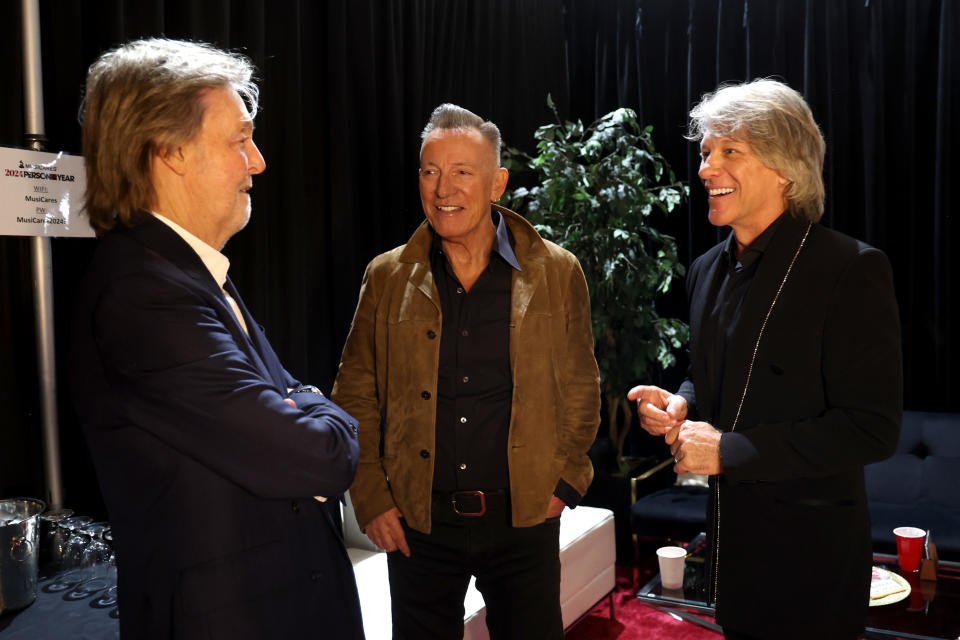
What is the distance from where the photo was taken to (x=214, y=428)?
Result: 3.73 ft

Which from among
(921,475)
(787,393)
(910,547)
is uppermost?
(787,393)

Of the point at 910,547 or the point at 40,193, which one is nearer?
the point at 40,193

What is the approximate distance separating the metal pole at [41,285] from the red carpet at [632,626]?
211 cm

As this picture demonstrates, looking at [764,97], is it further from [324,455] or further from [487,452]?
[324,455]

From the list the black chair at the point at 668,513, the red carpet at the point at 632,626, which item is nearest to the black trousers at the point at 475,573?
the red carpet at the point at 632,626

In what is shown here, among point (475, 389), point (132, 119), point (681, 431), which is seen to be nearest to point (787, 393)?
point (681, 431)

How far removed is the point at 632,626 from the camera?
3377mm

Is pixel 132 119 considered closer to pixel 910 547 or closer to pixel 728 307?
pixel 728 307

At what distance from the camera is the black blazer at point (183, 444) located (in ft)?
3.67

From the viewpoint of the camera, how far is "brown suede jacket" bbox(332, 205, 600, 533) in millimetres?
1923

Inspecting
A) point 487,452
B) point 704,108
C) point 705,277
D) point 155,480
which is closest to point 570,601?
point 487,452

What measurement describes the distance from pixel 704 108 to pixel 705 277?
0.40 meters

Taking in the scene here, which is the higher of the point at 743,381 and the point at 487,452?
the point at 743,381

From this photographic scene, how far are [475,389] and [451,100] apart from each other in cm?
253
